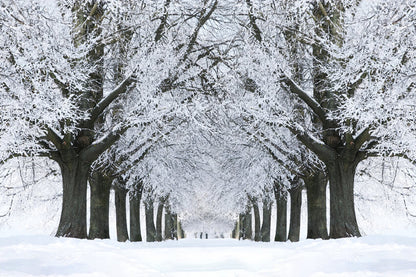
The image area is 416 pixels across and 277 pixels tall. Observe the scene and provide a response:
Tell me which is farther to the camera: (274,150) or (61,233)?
(274,150)

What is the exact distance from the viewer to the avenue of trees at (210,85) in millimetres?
10023

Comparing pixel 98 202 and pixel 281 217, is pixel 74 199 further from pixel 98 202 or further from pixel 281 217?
pixel 281 217

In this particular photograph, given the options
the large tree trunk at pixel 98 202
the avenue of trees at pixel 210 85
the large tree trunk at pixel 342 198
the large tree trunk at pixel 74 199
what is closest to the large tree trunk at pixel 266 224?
the avenue of trees at pixel 210 85

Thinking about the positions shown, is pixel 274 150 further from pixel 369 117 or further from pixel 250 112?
pixel 369 117

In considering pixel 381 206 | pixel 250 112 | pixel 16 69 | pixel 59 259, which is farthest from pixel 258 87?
pixel 381 206

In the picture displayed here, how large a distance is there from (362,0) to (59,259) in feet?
38.6

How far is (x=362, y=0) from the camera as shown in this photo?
14352 mm

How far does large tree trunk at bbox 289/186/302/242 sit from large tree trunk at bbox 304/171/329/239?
3.55 meters

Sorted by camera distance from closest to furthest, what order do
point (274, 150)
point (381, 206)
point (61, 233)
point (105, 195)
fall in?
point (61, 233) → point (274, 150) → point (105, 195) → point (381, 206)

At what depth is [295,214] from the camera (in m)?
20.9

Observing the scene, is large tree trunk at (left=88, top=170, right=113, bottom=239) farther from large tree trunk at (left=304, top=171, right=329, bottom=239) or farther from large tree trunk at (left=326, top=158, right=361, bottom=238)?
large tree trunk at (left=326, top=158, right=361, bottom=238)

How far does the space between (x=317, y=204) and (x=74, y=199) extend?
867cm

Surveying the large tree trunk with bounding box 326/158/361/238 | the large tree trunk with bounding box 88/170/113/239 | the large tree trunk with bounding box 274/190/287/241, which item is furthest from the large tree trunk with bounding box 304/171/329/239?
the large tree trunk with bounding box 88/170/113/239

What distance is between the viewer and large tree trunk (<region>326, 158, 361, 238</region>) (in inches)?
514
